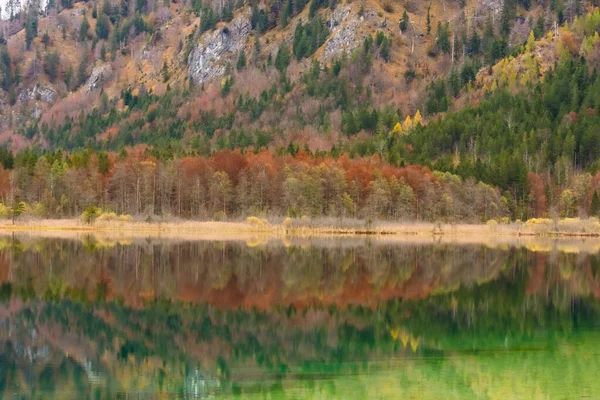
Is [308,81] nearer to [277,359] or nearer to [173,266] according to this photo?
[173,266]

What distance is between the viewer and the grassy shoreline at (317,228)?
95.1 m

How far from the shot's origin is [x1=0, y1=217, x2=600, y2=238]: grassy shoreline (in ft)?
312

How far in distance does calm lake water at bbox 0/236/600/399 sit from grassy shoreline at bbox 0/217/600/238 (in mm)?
37939

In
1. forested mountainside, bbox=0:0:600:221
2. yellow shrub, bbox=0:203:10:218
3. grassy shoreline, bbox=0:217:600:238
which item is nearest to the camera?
grassy shoreline, bbox=0:217:600:238

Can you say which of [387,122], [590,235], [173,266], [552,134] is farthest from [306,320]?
[387,122]

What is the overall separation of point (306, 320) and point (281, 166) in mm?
84862

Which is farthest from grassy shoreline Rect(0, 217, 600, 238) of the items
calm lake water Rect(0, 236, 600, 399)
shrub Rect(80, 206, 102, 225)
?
calm lake water Rect(0, 236, 600, 399)

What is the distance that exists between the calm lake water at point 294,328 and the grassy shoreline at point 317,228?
37939 millimetres

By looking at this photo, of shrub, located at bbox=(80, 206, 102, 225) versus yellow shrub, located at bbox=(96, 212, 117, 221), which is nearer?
shrub, located at bbox=(80, 206, 102, 225)

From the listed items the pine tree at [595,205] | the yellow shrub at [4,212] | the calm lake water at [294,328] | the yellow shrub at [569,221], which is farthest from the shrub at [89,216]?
the pine tree at [595,205]

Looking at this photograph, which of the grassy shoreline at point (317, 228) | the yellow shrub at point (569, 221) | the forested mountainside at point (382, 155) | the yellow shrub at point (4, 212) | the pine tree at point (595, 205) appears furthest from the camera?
the pine tree at point (595, 205)

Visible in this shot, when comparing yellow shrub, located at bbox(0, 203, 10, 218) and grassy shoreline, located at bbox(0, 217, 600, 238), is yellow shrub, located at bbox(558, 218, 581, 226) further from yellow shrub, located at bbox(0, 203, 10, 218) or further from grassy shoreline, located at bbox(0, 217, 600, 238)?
yellow shrub, located at bbox(0, 203, 10, 218)

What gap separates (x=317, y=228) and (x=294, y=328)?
223ft

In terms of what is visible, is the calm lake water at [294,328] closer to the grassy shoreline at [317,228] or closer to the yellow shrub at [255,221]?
the grassy shoreline at [317,228]
